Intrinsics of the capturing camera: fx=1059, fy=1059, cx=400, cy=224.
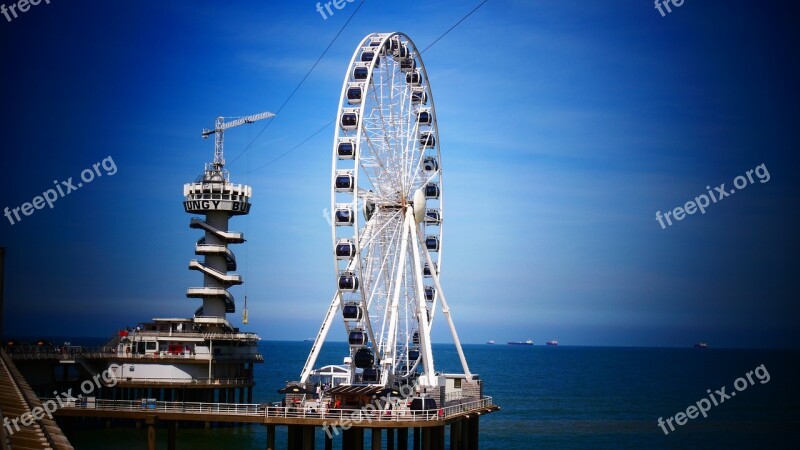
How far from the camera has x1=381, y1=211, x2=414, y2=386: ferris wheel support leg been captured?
66.1m

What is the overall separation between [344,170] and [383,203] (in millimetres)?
6846

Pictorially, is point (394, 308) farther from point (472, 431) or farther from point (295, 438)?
point (295, 438)

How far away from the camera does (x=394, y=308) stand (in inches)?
2630

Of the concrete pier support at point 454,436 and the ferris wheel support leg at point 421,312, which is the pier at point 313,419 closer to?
the concrete pier support at point 454,436

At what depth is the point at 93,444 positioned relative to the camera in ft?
257

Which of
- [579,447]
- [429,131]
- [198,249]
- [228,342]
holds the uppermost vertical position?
[429,131]

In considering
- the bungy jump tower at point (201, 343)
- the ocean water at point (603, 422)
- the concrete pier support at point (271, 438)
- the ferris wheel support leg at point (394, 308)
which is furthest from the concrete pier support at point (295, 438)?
the bungy jump tower at point (201, 343)

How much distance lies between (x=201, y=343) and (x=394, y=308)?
28699 mm

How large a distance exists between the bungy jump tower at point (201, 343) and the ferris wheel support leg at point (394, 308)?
26.5 metres

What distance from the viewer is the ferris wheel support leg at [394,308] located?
217ft

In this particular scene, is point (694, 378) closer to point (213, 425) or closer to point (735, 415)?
point (735, 415)

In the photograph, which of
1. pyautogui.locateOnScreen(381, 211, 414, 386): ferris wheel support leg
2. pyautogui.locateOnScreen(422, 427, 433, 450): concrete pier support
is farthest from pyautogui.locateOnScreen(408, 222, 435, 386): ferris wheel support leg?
pyautogui.locateOnScreen(422, 427, 433, 450): concrete pier support

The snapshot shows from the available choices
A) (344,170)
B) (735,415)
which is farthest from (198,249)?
(735,415)

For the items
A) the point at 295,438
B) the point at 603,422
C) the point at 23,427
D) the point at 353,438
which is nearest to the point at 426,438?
the point at 353,438
